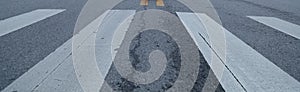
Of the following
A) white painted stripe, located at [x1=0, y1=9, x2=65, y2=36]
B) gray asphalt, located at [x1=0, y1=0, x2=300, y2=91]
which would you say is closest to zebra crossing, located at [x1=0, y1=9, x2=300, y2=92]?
white painted stripe, located at [x1=0, y1=9, x2=65, y2=36]

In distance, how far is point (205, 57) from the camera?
8.44 ft

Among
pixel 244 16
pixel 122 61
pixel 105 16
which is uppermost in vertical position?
pixel 122 61

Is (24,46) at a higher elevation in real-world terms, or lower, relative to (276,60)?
higher

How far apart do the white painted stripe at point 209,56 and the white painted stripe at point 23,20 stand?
7.84ft

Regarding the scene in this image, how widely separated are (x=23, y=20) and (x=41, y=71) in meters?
2.17

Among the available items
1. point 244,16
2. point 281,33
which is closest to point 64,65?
point 281,33

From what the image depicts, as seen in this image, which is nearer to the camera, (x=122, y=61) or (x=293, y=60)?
(x=122, y=61)

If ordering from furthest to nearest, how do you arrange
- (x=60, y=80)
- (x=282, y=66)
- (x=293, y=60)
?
(x=293, y=60), (x=282, y=66), (x=60, y=80)

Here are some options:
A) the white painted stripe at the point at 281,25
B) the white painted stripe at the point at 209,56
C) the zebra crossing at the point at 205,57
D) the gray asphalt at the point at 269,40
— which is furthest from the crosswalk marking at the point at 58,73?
the white painted stripe at the point at 281,25

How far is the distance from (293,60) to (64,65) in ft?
7.68

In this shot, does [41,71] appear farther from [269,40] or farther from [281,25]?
[281,25]

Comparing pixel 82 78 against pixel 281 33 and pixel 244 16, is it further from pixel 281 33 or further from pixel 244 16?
pixel 244 16

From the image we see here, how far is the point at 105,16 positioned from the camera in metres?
4.48

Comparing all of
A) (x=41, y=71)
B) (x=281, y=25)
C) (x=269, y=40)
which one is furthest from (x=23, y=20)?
(x=281, y=25)
